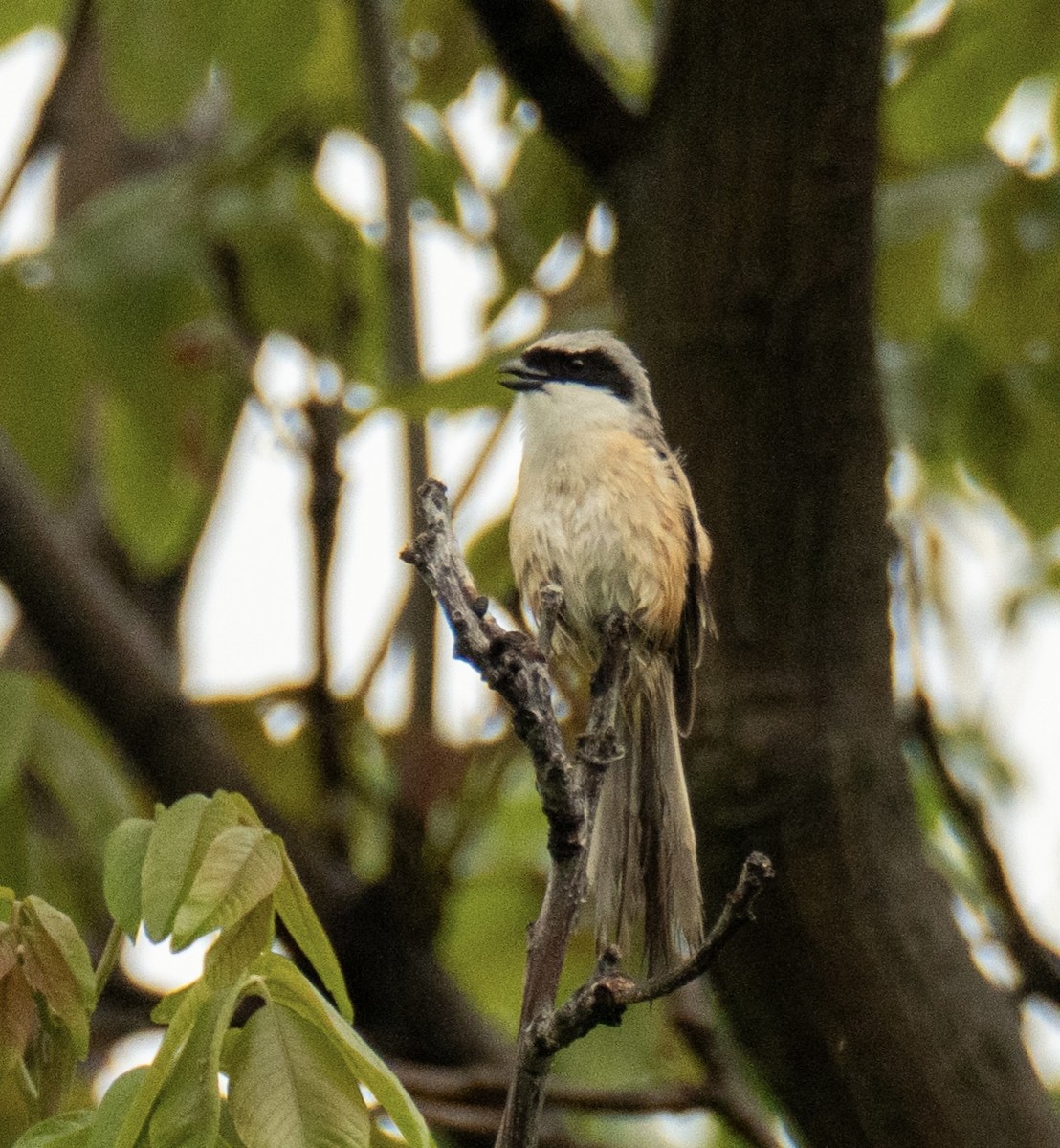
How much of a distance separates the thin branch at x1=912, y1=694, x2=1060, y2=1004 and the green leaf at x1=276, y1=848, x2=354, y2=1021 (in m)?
1.75

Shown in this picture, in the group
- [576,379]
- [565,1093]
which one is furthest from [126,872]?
[576,379]

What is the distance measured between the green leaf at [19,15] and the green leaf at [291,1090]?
3.00 metres

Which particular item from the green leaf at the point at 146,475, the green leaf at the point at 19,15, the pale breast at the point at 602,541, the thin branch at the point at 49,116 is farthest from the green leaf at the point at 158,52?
the thin branch at the point at 49,116

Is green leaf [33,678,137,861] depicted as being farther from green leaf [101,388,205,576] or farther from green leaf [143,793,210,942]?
green leaf [143,793,210,942]

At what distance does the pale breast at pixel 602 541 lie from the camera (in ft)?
11.2

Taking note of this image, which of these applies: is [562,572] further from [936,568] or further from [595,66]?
[936,568]

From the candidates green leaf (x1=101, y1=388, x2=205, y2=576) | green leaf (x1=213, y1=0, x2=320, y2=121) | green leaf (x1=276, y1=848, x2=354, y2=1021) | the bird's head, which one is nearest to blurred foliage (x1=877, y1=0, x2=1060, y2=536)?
the bird's head

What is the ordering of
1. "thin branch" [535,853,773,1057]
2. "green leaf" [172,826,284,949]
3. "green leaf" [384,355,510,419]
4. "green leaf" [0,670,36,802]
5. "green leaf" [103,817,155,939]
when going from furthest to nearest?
"green leaf" [384,355,510,419] → "green leaf" [0,670,36,802] → "green leaf" [103,817,155,939] → "green leaf" [172,826,284,949] → "thin branch" [535,853,773,1057]

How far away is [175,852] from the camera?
2045 millimetres

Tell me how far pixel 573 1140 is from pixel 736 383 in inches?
64.9

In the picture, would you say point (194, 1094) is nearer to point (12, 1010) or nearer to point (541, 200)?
point (12, 1010)

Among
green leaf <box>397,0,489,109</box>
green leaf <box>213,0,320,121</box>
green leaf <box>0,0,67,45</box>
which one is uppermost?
green leaf <box>0,0,67,45</box>

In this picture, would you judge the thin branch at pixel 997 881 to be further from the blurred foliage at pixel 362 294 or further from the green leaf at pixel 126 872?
the green leaf at pixel 126 872

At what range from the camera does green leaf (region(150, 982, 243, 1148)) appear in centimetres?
182
